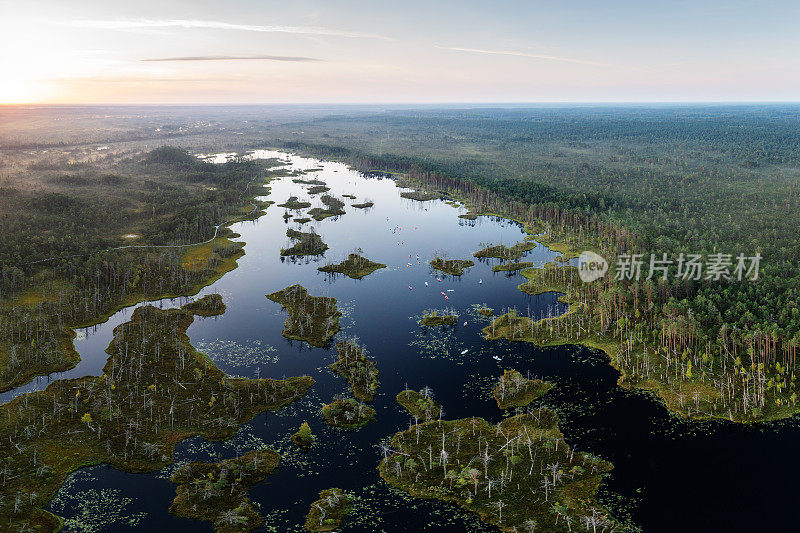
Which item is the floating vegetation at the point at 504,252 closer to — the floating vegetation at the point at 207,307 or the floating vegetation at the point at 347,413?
the floating vegetation at the point at 207,307

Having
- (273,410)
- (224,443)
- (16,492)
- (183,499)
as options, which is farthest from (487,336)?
(16,492)

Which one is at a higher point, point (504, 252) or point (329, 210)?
point (329, 210)

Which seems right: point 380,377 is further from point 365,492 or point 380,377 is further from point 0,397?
point 0,397

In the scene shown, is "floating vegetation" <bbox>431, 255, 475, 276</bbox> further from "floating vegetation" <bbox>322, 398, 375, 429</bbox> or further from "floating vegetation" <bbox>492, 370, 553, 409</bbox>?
"floating vegetation" <bbox>322, 398, 375, 429</bbox>

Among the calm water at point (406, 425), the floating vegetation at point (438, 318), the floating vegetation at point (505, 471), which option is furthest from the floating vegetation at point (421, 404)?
the floating vegetation at point (438, 318)

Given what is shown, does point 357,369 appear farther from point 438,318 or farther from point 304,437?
point 438,318

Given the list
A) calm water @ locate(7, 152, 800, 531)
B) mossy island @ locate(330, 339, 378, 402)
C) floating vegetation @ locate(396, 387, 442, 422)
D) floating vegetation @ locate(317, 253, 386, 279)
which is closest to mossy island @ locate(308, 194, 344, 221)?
floating vegetation @ locate(317, 253, 386, 279)

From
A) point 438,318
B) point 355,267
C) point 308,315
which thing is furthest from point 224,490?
point 355,267
